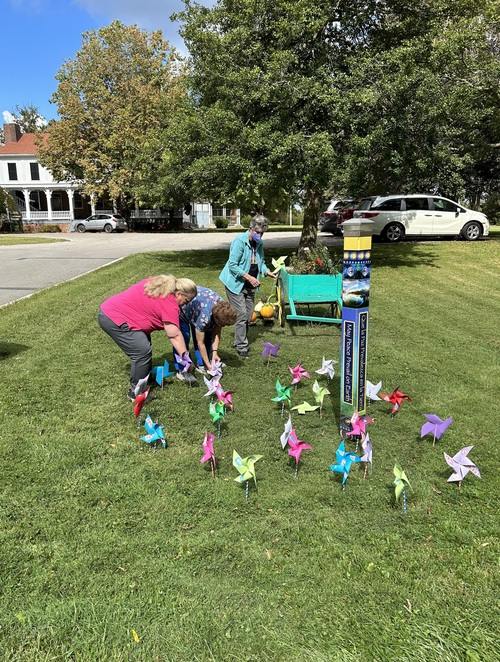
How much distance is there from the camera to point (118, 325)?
14.3 feet

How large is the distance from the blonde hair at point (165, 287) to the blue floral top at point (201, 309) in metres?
0.54

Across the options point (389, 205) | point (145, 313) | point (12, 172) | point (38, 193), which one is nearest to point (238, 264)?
point (145, 313)

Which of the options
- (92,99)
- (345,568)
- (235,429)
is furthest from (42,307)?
(92,99)

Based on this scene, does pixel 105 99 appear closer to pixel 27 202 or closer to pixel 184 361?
pixel 27 202

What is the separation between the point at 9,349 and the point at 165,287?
3013 millimetres

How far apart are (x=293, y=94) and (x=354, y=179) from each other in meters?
2.13

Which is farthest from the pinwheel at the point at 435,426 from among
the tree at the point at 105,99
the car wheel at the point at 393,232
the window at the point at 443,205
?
the tree at the point at 105,99

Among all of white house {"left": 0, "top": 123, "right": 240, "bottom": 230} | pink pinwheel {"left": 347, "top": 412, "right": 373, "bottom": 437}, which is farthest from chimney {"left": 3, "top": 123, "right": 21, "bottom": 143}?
pink pinwheel {"left": 347, "top": 412, "right": 373, "bottom": 437}

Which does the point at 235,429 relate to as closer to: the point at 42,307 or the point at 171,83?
the point at 42,307

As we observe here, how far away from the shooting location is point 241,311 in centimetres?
575

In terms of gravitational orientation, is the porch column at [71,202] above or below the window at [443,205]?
above

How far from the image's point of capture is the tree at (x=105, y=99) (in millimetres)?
34094

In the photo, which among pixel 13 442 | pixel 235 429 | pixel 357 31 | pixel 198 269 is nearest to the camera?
pixel 13 442

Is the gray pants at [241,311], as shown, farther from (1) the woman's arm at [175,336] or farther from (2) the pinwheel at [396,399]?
(2) the pinwheel at [396,399]
